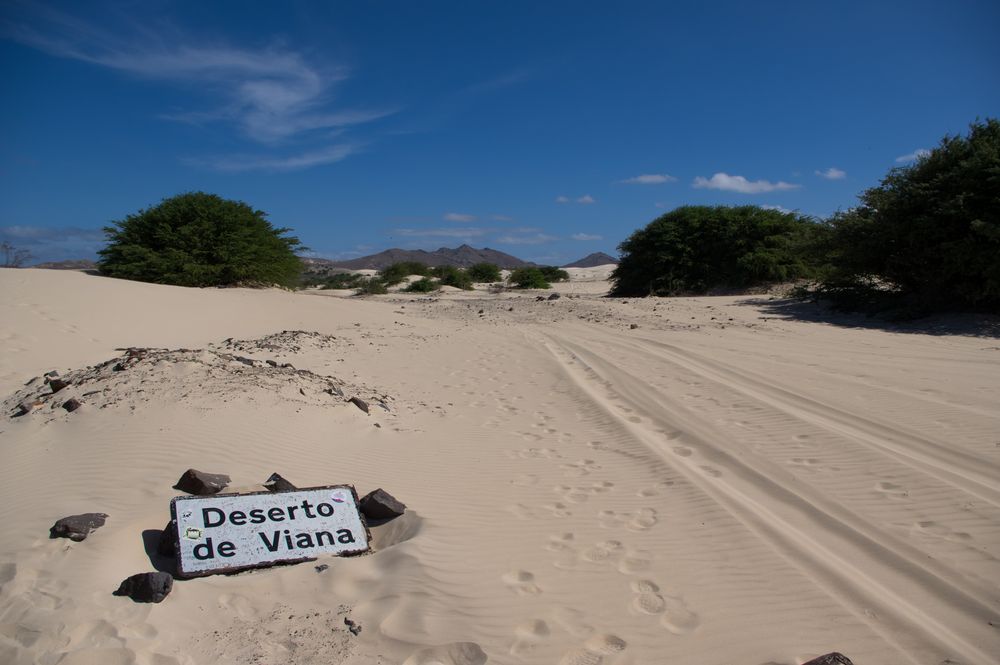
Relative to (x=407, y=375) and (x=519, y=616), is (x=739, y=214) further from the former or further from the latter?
(x=519, y=616)

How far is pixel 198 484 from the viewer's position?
3.78 m

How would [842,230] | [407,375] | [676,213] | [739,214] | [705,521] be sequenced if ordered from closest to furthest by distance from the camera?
[705,521] < [407,375] < [842,230] < [739,214] < [676,213]

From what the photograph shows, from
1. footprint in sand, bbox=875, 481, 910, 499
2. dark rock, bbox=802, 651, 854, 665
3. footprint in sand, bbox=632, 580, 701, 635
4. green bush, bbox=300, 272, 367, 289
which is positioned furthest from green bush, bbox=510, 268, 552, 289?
dark rock, bbox=802, 651, 854, 665

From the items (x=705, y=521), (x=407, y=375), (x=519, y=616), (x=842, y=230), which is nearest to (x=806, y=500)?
(x=705, y=521)

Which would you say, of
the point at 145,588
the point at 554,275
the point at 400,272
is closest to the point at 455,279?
the point at 400,272

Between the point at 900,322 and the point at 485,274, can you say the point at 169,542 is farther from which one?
the point at 485,274

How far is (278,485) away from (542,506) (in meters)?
1.87

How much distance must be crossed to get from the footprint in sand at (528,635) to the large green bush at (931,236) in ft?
42.7

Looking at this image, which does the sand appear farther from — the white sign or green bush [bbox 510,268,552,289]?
green bush [bbox 510,268,552,289]

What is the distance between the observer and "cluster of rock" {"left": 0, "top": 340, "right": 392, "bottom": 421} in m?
5.53

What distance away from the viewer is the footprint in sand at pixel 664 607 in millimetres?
2809

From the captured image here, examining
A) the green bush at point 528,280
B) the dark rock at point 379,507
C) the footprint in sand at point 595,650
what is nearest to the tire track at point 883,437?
the footprint in sand at point 595,650

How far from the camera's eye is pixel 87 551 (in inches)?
123

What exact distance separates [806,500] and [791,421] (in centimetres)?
204
